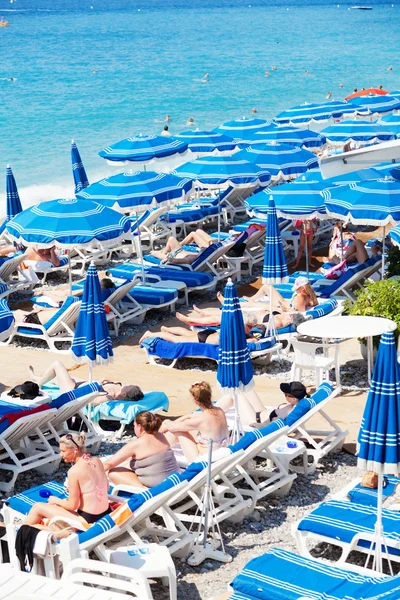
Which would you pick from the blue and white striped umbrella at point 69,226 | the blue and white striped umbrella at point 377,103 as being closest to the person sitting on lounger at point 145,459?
the blue and white striped umbrella at point 69,226

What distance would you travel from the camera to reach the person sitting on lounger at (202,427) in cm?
707

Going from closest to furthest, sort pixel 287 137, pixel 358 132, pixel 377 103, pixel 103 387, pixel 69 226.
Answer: pixel 103 387, pixel 69 226, pixel 287 137, pixel 358 132, pixel 377 103

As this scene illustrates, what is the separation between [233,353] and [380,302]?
2.40 m

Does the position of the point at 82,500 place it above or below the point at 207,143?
below

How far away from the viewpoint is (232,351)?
7613mm

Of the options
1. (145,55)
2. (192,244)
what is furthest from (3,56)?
(192,244)

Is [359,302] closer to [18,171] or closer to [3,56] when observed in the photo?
[18,171]

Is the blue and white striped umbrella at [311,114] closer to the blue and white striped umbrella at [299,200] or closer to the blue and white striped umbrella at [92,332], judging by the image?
the blue and white striped umbrella at [299,200]

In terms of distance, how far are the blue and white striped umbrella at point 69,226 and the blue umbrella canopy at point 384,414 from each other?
20.1 ft

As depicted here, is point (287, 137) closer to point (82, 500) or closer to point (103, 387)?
point (103, 387)

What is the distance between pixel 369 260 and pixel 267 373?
126 inches

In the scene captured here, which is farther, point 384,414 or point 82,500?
point 82,500

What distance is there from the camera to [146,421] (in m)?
6.64


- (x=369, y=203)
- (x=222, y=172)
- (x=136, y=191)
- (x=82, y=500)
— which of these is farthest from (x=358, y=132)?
(x=82, y=500)
